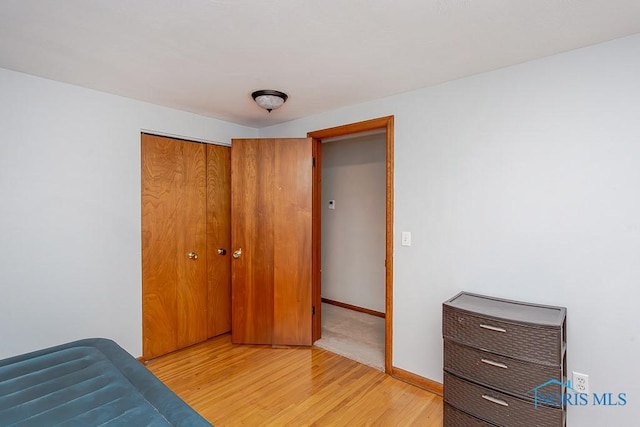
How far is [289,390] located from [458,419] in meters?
1.21

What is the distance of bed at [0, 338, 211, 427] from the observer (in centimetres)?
116

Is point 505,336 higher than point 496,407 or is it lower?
higher

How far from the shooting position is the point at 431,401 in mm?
2260

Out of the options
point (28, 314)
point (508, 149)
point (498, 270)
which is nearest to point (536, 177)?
point (508, 149)

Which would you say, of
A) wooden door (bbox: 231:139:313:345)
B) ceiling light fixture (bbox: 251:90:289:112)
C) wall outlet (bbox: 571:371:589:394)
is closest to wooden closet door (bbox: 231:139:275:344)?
wooden door (bbox: 231:139:313:345)

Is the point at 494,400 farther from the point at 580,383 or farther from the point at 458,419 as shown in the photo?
the point at 580,383

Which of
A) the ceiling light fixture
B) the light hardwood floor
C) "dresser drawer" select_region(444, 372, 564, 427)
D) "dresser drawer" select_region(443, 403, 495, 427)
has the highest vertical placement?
the ceiling light fixture

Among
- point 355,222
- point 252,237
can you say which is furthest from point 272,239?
point 355,222

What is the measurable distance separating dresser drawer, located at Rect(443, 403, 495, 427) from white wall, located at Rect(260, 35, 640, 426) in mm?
517

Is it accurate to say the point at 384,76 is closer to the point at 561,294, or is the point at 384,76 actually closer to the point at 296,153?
the point at 296,153

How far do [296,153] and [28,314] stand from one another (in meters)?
2.47

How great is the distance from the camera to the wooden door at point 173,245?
2846 millimetres

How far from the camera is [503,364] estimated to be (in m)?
1.66

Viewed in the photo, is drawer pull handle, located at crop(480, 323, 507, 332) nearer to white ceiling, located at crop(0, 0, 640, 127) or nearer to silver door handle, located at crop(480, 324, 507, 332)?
silver door handle, located at crop(480, 324, 507, 332)
